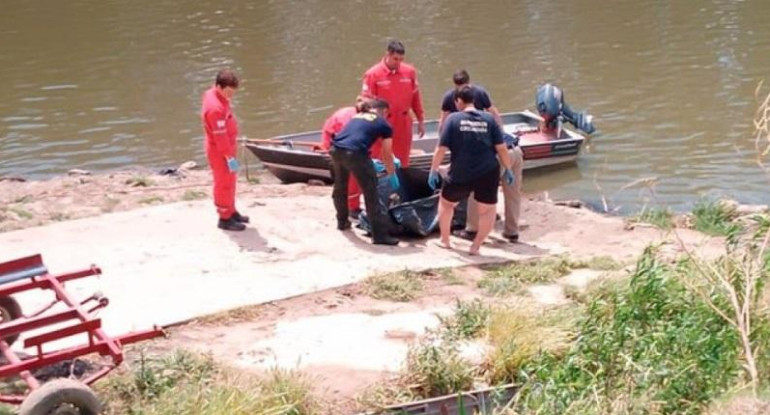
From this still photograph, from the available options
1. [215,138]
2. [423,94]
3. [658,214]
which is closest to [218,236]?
[215,138]

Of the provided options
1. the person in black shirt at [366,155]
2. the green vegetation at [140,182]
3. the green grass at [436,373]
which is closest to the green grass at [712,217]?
the person in black shirt at [366,155]

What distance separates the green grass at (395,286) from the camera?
8.91m

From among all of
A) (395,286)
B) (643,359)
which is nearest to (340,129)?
(395,286)

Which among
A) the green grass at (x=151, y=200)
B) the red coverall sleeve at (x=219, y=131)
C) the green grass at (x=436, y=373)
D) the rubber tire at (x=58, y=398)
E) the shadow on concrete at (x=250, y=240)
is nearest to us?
the rubber tire at (x=58, y=398)

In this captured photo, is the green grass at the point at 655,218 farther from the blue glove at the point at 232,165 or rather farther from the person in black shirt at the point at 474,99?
the blue glove at the point at 232,165

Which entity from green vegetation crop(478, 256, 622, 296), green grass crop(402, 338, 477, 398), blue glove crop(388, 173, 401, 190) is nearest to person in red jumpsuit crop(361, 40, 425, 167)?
blue glove crop(388, 173, 401, 190)

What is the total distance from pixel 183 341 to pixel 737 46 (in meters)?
16.2

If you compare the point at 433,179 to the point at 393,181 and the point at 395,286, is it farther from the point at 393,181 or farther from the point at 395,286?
the point at 395,286

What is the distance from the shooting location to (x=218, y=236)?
10.4m

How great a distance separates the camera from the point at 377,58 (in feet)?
72.6

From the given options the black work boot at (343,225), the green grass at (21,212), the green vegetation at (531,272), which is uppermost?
the green grass at (21,212)

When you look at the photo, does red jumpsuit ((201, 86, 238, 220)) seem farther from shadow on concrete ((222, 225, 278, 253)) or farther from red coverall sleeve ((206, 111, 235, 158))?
shadow on concrete ((222, 225, 278, 253))

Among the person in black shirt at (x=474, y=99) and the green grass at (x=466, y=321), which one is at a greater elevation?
the person in black shirt at (x=474, y=99)

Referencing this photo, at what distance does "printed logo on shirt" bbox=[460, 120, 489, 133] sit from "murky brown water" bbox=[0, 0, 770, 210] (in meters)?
4.21
